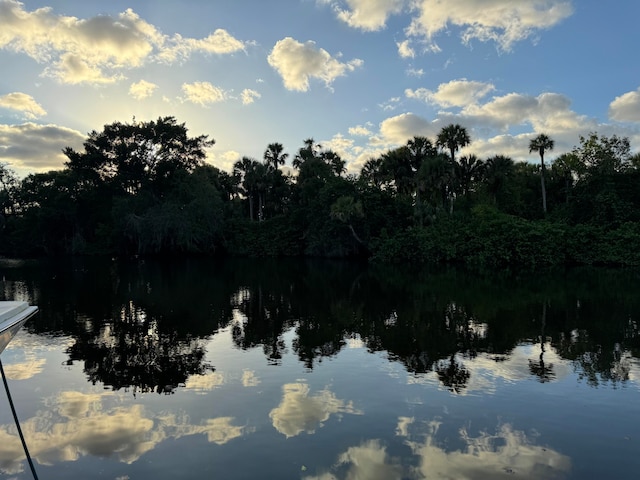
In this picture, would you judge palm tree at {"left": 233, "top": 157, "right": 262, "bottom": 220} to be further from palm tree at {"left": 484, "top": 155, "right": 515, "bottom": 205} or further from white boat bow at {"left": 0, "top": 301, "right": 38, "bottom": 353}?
white boat bow at {"left": 0, "top": 301, "right": 38, "bottom": 353}

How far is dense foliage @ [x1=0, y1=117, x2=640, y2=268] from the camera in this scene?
135 feet

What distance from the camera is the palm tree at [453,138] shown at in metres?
50.3

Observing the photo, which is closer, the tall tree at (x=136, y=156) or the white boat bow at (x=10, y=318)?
the white boat bow at (x=10, y=318)

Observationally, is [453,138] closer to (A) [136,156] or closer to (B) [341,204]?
(B) [341,204]

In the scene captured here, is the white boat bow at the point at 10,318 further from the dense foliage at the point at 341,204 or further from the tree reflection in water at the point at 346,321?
the dense foliage at the point at 341,204

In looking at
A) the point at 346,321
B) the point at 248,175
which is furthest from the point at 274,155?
the point at 346,321

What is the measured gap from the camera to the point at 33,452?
7.00m

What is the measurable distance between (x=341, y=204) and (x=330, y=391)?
39.2 metres

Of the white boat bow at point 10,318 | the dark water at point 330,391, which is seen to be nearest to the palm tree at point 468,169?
the dark water at point 330,391

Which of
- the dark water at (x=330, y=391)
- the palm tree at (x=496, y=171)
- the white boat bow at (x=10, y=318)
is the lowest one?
the dark water at (x=330, y=391)

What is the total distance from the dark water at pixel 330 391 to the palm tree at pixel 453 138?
3306 cm

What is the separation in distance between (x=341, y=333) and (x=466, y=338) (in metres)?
3.81

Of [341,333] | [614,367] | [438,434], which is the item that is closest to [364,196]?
[341,333]

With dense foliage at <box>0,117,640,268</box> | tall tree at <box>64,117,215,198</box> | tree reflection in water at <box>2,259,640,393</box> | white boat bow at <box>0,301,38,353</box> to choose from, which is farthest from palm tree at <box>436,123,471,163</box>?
white boat bow at <box>0,301,38,353</box>
